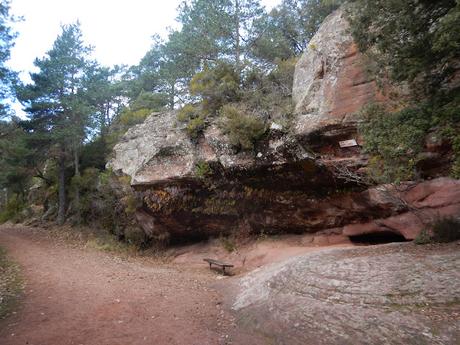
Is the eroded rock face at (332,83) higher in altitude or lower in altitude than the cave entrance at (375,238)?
higher

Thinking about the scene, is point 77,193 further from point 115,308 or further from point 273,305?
point 273,305

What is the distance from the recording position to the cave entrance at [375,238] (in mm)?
11169

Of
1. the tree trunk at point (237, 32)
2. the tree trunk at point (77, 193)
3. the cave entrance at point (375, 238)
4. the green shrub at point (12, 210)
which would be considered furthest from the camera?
the green shrub at point (12, 210)

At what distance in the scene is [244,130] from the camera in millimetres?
12219

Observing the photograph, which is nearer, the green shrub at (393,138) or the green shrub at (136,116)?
the green shrub at (393,138)

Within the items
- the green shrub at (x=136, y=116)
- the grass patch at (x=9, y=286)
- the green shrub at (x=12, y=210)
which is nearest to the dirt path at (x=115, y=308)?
the grass patch at (x=9, y=286)

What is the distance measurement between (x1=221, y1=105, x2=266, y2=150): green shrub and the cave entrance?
5.30 m

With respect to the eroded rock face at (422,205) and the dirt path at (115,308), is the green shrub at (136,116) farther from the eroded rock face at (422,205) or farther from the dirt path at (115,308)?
the eroded rock face at (422,205)

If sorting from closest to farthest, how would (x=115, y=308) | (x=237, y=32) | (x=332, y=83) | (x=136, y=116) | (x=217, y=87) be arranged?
(x=115, y=308) → (x=332, y=83) → (x=217, y=87) → (x=237, y=32) → (x=136, y=116)

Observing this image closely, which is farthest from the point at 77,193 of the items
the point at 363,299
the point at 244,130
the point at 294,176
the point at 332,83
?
the point at 363,299

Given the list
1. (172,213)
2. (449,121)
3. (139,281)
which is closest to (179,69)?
(172,213)

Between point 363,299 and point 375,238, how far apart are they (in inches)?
237

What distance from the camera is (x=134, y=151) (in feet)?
53.1

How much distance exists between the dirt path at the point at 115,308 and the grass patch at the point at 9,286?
25 centimetres
